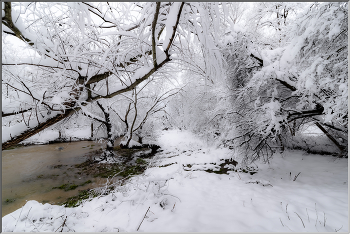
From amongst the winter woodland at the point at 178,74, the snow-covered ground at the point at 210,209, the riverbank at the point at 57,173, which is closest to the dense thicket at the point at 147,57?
the winter woodland at the point at 178,74

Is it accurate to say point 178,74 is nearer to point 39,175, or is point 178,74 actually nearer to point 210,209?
point 210,209

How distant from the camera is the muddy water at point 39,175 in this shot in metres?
5.35

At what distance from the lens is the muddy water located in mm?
5349

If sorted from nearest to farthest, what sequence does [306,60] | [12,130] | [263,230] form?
[12,130]
[263,230]
[306,60]

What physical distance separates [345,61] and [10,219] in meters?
6.90

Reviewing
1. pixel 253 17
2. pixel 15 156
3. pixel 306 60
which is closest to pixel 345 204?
pixel 306 60

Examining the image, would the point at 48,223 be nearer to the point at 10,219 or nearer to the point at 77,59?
the point at 10,219

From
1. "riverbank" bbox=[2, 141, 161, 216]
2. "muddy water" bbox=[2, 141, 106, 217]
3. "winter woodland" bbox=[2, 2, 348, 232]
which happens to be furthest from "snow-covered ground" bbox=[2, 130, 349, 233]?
"muddy water" bbox=[2, 141, 106, 217]

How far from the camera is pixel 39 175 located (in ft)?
24.1

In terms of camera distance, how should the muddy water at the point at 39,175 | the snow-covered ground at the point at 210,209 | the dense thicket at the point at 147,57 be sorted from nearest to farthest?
the dense thicket at the point at 147,57 → the snow-covered ground at the point at 210,209 → the muddy water at the point at 39,175

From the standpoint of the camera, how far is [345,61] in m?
2.54

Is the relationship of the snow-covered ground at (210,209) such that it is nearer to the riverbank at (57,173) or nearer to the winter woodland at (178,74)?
the winter woodland at (178,74)

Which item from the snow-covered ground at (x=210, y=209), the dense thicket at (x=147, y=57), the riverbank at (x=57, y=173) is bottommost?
the riverbank at (x=57, y=173)

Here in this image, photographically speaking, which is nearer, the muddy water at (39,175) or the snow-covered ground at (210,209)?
the snow-covered ground at (210,209)
